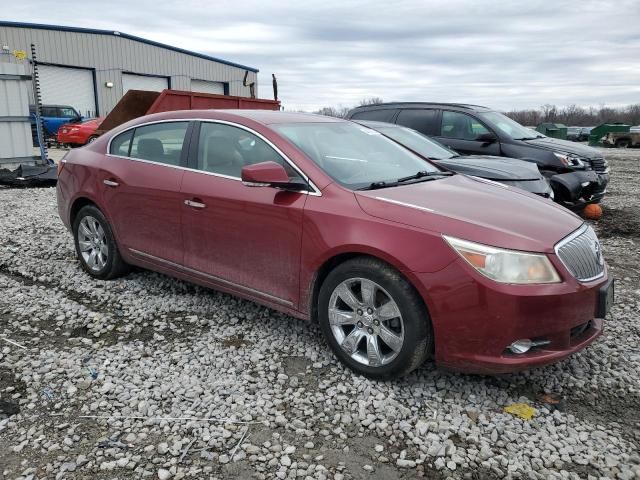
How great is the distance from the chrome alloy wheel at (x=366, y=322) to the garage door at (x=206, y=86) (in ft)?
107

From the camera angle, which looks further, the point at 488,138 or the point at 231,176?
the point at 488,138

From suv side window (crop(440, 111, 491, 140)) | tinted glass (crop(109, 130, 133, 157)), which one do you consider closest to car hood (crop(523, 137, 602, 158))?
suv side window (crop(440, 111, 491, 140))

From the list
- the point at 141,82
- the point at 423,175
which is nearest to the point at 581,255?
the point at 423,175

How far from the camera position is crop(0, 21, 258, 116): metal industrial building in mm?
25844

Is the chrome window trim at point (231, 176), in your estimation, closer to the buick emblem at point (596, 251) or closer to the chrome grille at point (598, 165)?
the buick emblem at point (596, 251)

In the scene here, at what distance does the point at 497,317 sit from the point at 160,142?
3044 millimetres

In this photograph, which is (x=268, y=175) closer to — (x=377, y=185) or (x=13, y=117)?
(x=377, y=185)

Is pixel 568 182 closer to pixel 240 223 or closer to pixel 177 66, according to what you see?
pixel 240 223

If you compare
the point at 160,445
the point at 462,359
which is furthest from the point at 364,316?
the point at 160,445

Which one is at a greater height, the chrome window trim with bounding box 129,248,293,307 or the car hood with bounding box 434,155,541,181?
the car hood with bounding box 434,155,541,181

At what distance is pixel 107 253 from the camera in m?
4.97

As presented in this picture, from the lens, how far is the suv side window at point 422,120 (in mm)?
9016

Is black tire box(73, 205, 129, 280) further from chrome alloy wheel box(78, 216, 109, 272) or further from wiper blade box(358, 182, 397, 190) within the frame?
wiper blade box(358, 182, 397, 190)

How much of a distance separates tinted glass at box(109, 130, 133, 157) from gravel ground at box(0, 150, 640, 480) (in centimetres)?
133
